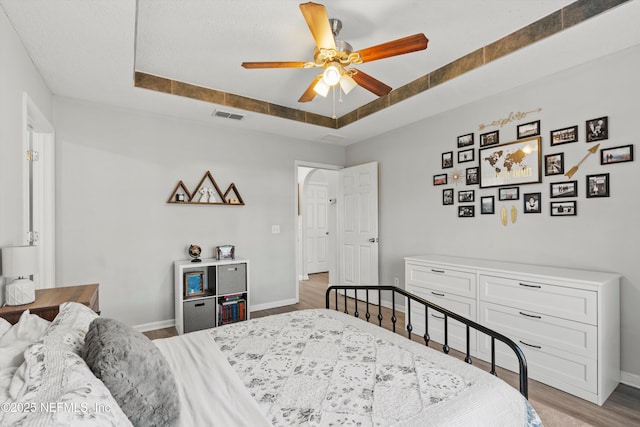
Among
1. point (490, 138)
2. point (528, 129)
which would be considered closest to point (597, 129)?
point (528, 129)

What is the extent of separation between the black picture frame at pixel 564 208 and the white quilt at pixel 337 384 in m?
1.97

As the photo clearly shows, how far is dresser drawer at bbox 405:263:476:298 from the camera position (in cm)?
286

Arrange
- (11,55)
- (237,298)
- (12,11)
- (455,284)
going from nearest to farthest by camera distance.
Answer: (12,11)
(11,55)
(455,284)
(237,298)

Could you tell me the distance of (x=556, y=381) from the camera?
229cm

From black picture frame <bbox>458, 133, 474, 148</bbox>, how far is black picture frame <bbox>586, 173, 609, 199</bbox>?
3.64 feet

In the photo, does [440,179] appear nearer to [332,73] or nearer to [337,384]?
[332,73]

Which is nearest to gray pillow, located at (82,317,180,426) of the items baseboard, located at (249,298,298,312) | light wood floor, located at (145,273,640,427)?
light wood floor, located at (145,273,640,427)

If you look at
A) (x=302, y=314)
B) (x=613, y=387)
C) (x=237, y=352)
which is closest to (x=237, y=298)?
(x=302, y=314)

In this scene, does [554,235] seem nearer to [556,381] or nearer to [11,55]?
[556,381]

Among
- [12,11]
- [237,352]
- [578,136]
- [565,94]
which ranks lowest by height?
[237,352]

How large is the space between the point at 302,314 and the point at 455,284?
64.0 inches

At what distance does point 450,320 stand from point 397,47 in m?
2.45

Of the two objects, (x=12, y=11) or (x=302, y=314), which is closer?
(x=12, y=11)

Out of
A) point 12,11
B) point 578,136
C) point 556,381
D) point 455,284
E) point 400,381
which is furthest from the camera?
point 455,284
